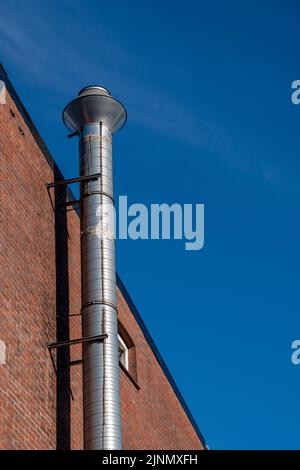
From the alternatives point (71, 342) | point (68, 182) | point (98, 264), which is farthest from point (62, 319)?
point (68, 182)

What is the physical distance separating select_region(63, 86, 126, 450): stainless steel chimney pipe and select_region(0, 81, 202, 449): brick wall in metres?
0.42

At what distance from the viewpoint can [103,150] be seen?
14.3 metres

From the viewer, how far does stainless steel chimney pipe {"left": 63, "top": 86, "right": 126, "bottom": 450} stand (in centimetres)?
1214

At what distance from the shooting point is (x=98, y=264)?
13.3m

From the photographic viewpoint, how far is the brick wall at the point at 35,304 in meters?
11.1

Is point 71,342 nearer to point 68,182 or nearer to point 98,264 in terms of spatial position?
point 98,264

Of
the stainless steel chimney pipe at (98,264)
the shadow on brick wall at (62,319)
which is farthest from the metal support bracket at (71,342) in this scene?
the shadow on brick wall at (62,319)

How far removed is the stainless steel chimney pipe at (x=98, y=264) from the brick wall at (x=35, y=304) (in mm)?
416

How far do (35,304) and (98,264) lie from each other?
142 cm

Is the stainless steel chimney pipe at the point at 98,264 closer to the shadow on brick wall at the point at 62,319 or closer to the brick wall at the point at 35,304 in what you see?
the shadow on brick wall at the point at 62,319

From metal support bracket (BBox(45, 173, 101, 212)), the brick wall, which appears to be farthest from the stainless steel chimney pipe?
the brick wall

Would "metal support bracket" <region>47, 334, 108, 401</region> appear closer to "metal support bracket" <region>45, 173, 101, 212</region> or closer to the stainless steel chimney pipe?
the stainless steel chimney pipe
